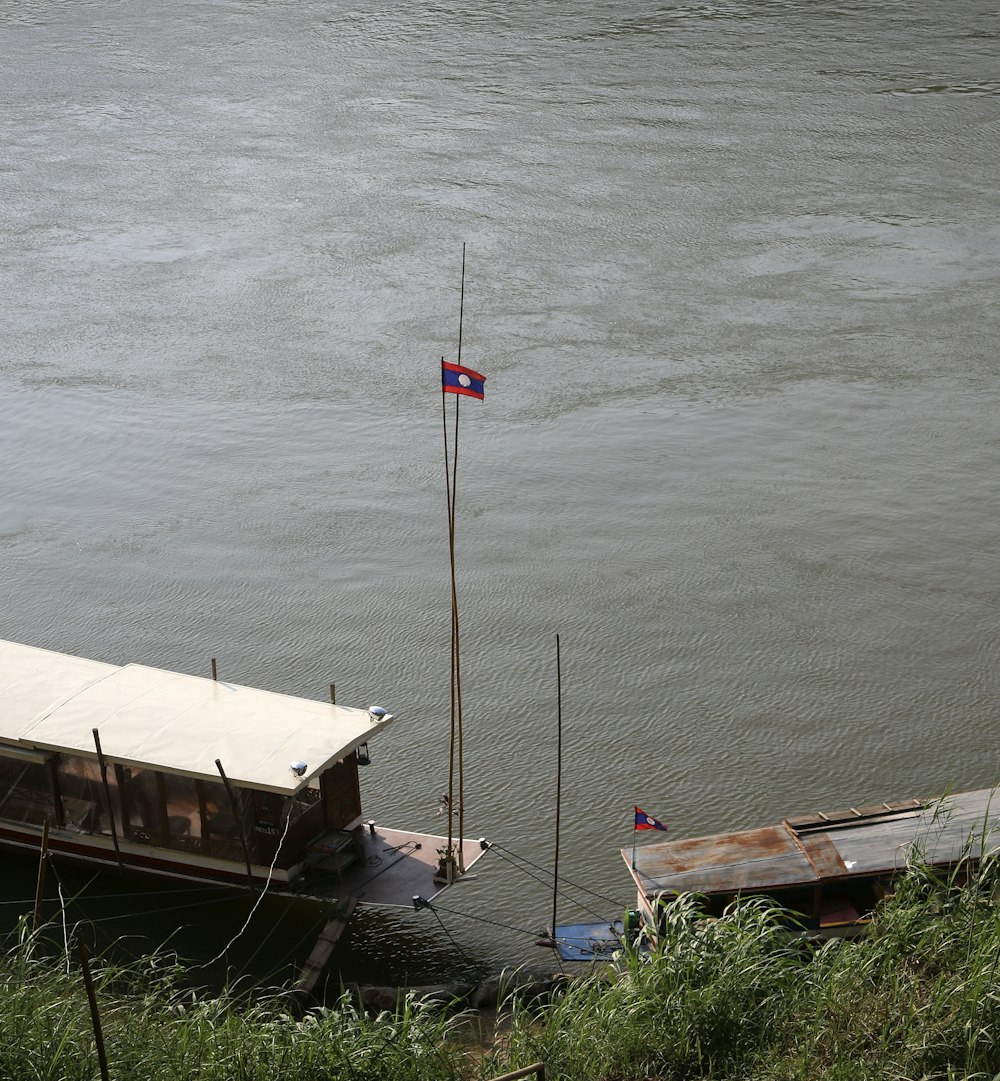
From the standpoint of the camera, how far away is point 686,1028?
6051 mm

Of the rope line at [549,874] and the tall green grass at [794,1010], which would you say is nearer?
the tall green grass at [794,1010]

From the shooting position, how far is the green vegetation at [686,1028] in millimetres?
5734

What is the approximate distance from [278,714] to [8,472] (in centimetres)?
747

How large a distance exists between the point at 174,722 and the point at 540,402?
7810 mm

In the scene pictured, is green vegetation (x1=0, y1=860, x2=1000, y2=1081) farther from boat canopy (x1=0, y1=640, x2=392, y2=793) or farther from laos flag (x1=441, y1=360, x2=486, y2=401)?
laos flag (x1=441, y1=360, x2=486, y2=401)

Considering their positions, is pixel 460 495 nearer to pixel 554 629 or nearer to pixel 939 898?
pixel 554 629

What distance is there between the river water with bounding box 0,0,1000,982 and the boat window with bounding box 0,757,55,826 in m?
0.56

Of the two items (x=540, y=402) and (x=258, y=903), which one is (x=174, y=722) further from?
(x=540, y=402)

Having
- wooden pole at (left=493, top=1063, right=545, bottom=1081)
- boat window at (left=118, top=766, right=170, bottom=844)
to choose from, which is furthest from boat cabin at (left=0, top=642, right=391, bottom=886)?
wooden pole at (left=493, top=1063, right=545, bottom=1081)

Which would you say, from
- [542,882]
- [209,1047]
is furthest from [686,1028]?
[542,882]

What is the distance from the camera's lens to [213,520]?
1399cm

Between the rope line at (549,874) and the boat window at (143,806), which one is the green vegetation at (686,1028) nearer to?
the boat window at (143,806)

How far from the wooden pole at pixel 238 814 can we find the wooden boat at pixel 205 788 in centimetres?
1

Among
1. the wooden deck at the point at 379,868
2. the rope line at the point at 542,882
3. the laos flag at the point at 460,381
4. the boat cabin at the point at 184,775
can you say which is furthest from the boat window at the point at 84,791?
the laos flag at the point at 460,381
